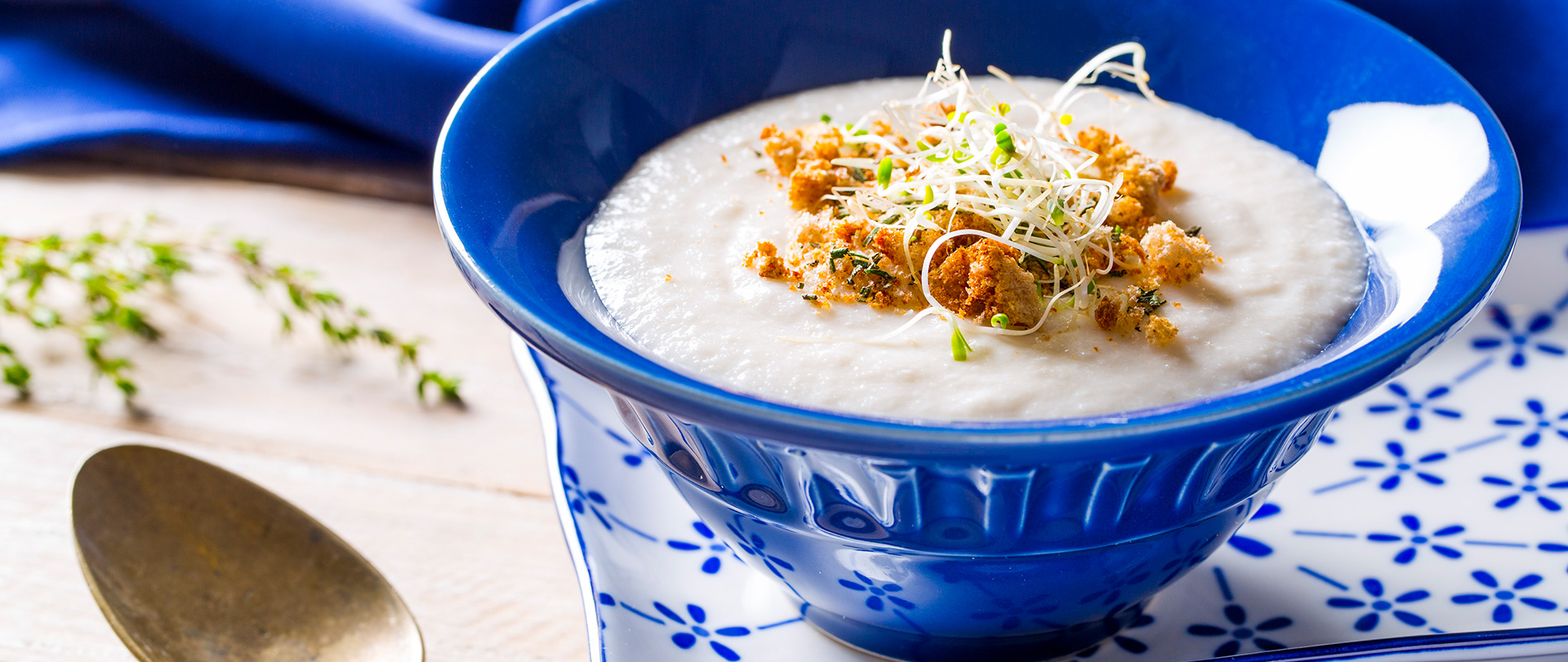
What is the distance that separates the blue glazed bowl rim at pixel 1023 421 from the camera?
2.99 feet

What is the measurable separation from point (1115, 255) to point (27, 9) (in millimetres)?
3239

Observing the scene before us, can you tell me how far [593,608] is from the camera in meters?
1.43

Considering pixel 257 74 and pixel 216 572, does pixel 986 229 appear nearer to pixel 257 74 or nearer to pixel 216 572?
pixel 216 572

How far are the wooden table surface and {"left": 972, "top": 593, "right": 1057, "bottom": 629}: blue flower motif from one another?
56cm

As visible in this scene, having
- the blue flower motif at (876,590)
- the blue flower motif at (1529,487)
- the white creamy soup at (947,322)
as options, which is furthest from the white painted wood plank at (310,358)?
the blue flower motif at (1529,487)

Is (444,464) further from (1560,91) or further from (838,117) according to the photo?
(1560,91)

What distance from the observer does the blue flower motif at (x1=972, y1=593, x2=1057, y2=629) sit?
1257mm

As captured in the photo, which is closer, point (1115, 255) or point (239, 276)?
point (1115, 255)

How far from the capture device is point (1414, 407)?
6.17ft

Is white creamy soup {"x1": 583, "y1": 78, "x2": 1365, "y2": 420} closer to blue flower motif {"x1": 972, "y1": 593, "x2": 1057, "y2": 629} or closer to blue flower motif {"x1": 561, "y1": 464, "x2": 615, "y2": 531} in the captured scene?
blue flower motif {"x1": 972, "y1": 593, "x2": 1057, "y2": 629}

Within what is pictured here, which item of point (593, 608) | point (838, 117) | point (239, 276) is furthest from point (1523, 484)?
point (239, 276)

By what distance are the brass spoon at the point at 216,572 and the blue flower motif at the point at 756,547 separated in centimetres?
46

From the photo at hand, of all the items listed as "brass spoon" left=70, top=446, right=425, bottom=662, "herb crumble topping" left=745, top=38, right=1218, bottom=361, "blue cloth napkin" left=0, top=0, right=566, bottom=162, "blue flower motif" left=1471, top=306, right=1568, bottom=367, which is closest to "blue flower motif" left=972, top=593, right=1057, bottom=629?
"herb crumble topping" left=745, top=38, right=1218, bottom=361

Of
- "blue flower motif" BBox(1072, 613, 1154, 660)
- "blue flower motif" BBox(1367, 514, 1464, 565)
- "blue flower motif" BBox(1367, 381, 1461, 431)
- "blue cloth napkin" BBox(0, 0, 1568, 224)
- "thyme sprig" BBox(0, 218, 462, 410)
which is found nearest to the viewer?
"blue flower motif" BBox(1072, 613, 1154, 660)
